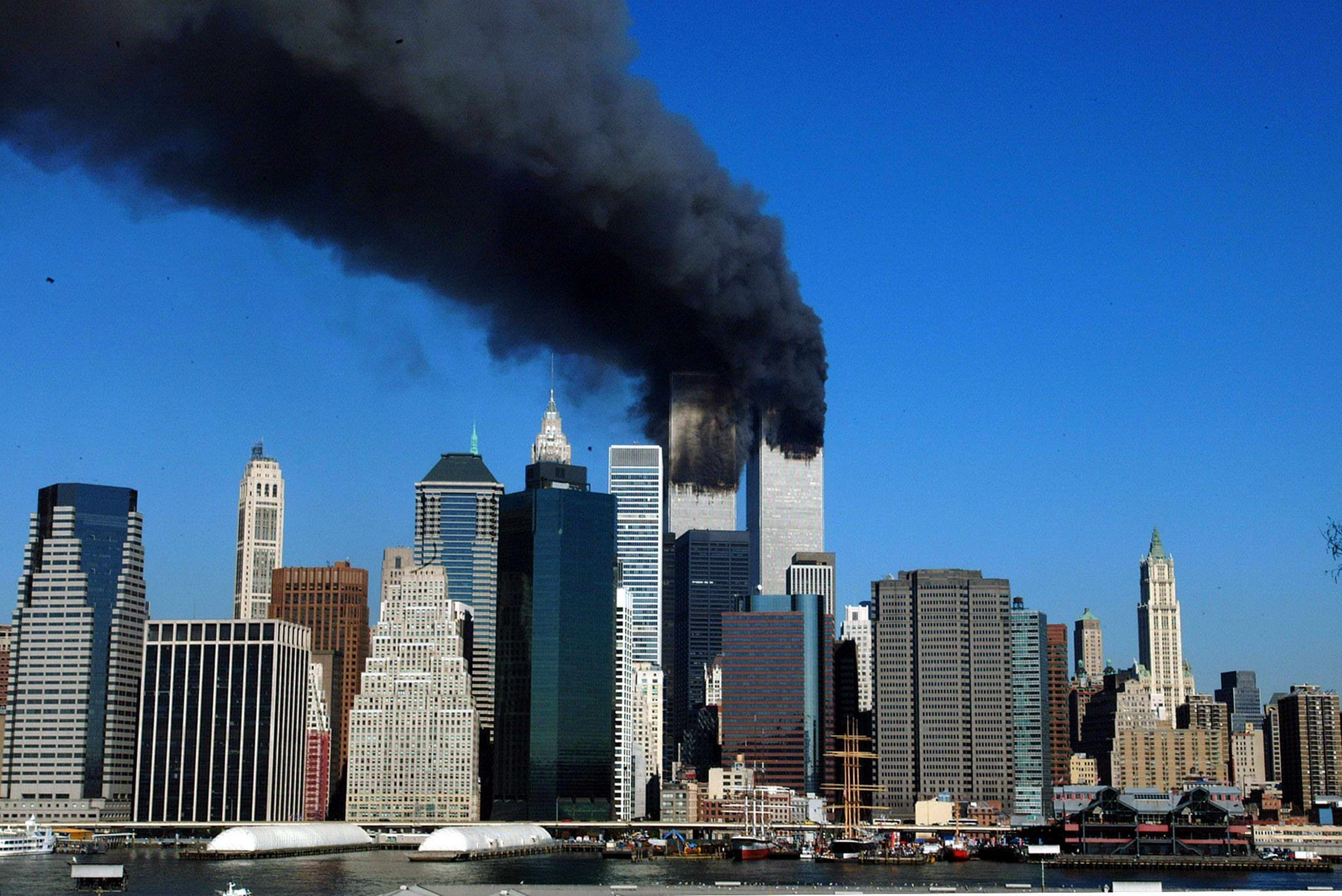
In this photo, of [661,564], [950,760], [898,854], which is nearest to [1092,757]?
[950,760]

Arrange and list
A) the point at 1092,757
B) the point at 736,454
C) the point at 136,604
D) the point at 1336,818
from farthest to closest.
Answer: the point at 1092,757
the point at 136,604
the point at 1336,818
the point at 736,454

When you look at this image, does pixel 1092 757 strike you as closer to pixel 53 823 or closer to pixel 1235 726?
pixel 1235 726

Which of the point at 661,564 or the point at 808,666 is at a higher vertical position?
the point at 661,564

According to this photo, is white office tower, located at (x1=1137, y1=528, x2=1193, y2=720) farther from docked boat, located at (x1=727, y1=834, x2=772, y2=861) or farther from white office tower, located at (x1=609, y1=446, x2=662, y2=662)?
docked boat, located at (x1=727, y1=834, x2=772, y2=861)

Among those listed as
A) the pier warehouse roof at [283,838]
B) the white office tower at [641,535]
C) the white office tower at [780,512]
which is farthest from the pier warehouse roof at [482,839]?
the white office tower at [780,512]

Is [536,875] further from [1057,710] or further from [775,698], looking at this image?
[1057,710]

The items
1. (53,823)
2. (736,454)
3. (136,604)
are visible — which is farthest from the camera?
(136,604)

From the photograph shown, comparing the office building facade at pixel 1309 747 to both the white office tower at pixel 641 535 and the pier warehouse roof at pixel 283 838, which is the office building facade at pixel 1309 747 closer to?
the white office tower at pixel 641 535
